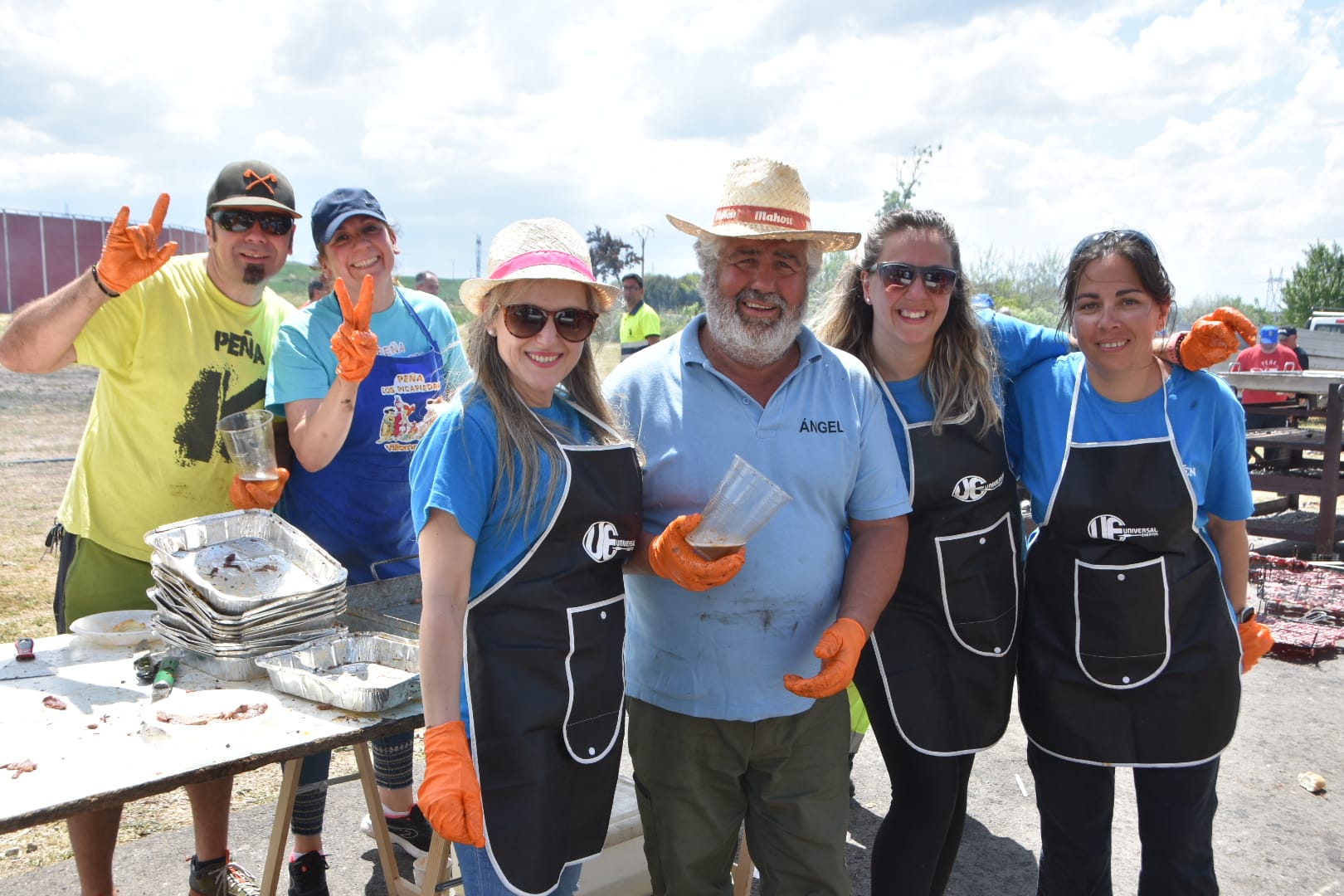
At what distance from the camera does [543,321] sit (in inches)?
80.7

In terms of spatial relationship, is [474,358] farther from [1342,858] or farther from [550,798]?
[1342,858]

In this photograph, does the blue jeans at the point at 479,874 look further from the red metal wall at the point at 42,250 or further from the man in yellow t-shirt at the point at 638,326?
the red metal wall at the point at 42,250

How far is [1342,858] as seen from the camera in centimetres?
357

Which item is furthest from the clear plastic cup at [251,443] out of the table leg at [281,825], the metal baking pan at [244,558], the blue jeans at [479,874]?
the blue jeans at [479,874]

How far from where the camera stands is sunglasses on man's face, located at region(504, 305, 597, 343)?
204 cm

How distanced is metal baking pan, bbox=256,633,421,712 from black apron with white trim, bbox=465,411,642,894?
1.38ft

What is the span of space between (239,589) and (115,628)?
44cm

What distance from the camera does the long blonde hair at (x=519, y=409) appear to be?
197 centimetres

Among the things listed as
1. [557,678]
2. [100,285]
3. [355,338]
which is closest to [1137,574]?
[557,678]

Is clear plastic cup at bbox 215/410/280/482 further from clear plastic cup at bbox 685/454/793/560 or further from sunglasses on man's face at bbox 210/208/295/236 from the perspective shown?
clear plastic cup at bbox 685/454/793/560

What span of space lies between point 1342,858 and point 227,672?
4.00 metres

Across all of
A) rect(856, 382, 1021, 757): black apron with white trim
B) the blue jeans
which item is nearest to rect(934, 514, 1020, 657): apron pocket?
rect(856, 382, 1021, 757): black apron with white trim

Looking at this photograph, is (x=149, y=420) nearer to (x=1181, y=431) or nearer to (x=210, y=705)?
(x=210, y=705)

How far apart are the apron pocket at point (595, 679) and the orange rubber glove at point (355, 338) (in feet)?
3.59
